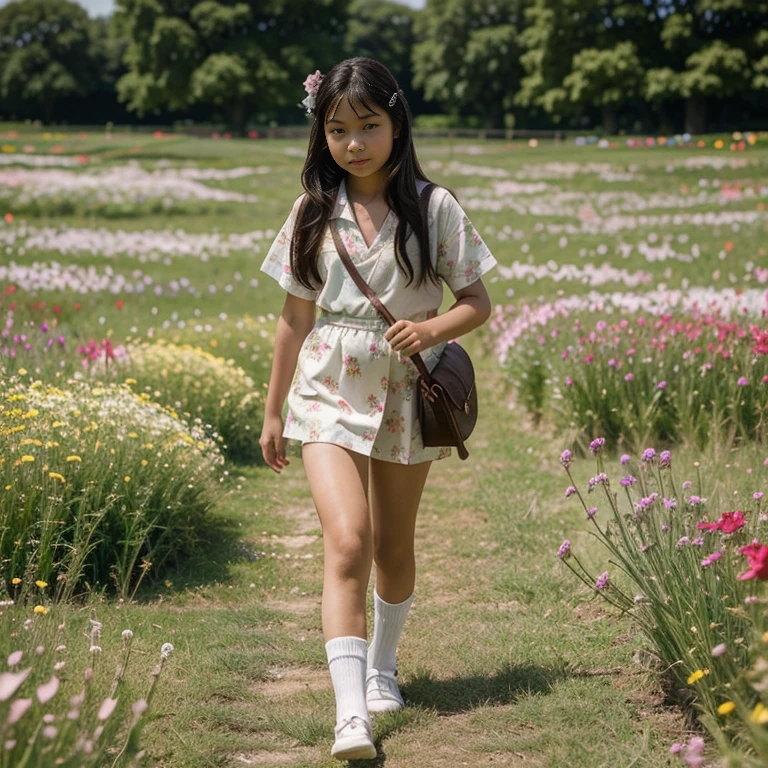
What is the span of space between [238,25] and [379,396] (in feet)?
209

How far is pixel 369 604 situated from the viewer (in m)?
4.87

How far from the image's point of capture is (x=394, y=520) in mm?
3611

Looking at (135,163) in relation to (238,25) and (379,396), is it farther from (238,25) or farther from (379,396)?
(238,25)

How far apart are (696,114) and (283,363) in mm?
52682

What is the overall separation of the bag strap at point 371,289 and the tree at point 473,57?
65.2m

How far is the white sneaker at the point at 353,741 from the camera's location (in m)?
3.07

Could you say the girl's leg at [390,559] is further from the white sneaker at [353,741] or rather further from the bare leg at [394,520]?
the white sneaker at [353,741]

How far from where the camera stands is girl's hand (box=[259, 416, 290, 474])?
362 cm

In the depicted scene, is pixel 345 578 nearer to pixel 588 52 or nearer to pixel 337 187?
pixel 337 187

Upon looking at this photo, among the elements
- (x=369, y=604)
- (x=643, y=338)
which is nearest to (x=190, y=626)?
(x=369, y=604)

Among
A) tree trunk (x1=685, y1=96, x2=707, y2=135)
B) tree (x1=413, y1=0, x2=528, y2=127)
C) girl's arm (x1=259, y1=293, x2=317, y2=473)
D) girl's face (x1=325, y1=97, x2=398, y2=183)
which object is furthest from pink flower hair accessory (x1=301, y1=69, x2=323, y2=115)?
tree (x1=413, y1=0, x2=528, y2=127)

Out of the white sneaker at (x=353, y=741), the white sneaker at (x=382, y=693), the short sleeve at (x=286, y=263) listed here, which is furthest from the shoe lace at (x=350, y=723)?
the short sleeve at (x=286, y=263)

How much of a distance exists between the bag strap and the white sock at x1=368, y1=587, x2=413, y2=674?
786mm

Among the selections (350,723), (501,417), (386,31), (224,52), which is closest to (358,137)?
(350,723)
